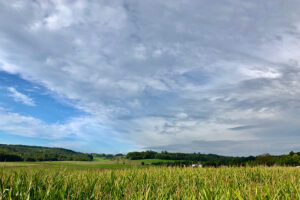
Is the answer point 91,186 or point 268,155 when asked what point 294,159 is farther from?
point 91,186

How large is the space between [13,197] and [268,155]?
3941 inches

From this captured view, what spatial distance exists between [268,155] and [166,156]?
67.7 m

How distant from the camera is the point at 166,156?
144m

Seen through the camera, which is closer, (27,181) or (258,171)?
(27,181)

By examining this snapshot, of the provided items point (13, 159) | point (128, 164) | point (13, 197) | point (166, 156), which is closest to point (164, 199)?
point (13, 197)

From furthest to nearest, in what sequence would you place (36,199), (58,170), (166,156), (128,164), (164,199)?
1. (166,156)
2. (128,164)
3. (58,170)
4. (36,199)
5. (164,199)

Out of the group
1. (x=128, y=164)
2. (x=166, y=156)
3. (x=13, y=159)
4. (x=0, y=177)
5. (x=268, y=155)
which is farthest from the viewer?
(x=166, y=156)

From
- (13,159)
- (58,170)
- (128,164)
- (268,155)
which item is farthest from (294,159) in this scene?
(13,159)

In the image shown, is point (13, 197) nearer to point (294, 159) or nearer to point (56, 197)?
point (56, 197)

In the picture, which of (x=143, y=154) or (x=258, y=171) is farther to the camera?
(x=143, y=154)

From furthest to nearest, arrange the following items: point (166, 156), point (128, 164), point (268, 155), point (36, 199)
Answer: point (166, 156)
point (268, 155)
point (128, 164)
point (36, 199)

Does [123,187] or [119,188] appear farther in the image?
[123,187]

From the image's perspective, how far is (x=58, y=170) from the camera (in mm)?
11586

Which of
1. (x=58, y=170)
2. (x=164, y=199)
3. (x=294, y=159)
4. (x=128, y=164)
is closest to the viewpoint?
(x=164, y=199)
